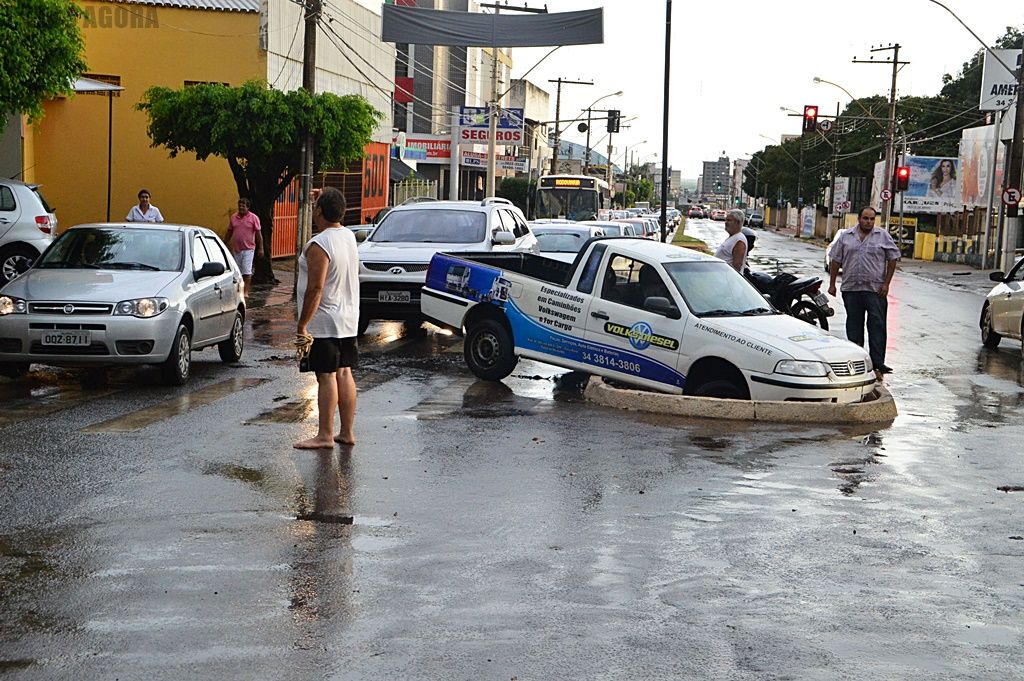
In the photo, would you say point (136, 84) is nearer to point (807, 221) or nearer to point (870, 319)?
point (870, 319)

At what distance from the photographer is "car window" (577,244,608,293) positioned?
42.9 feet

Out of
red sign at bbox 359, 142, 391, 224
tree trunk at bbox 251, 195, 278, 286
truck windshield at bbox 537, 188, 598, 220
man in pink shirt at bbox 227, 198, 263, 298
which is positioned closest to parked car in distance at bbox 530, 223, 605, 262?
man in pink shirt at bbox 227, 198, 263, 298

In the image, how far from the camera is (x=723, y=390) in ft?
39.3

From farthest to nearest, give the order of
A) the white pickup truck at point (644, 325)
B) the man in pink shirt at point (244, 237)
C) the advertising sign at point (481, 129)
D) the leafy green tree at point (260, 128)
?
the advertising sign at point (481, 129)
the leafy green tree at point (260, 128)
the man in pink shirt at point (244, 237)
the white pickup truck at point (644, 325)

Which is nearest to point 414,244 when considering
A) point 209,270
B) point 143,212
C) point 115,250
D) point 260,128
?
point 209,270

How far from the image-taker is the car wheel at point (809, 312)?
62.0ft

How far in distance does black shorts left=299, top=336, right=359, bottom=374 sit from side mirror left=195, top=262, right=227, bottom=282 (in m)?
4.52

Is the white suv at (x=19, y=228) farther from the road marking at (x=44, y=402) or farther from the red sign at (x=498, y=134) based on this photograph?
the red sign at (x=498, y=134)

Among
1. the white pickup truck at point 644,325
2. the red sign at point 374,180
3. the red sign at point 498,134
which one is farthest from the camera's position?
the red sign at point 498,134

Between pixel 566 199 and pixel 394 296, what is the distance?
3725cm

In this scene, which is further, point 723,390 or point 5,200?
point 5,200

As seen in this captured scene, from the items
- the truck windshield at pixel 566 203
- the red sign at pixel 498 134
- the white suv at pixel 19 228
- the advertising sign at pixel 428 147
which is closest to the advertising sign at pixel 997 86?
the truck windshield at pixel 566 203

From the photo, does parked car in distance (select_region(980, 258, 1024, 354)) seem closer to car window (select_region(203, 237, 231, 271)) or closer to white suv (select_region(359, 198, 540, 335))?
white suv (select_region(359, 198, 540, 335))

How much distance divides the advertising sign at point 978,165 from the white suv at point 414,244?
41.9 meters
